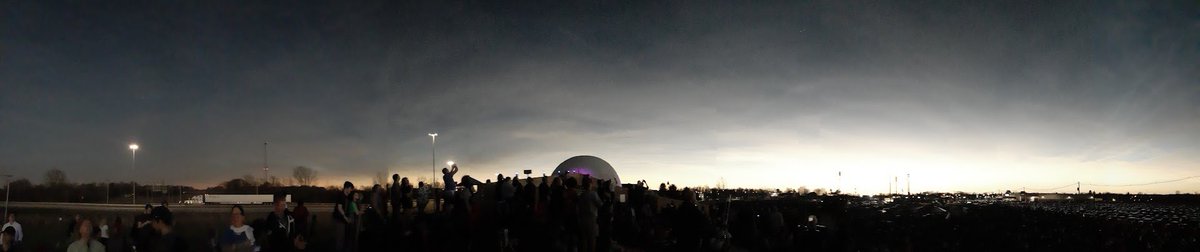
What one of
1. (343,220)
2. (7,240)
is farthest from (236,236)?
(7,240)

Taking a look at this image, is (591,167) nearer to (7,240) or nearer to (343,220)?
(343,220)

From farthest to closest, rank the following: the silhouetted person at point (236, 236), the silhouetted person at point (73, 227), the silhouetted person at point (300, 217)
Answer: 1. the silhouetted person at point (73, 227)
2. the silhouetted person at point (300, 217)
3. the silhouetted person at point (236, 236)

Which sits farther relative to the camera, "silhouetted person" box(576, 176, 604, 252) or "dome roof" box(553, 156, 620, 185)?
"dome roof" box(553, 156, 620, 185)

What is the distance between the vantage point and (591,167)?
173ft

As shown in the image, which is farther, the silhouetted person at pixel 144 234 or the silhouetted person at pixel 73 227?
the silhouetted person at pixel 73 227

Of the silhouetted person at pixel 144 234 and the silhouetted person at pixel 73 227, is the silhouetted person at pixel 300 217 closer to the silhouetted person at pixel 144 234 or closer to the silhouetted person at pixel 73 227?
the silhouetted person at pixel 144 234

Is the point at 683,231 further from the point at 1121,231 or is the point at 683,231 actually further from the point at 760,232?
the point at 1121,231

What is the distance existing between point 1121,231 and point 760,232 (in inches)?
1879

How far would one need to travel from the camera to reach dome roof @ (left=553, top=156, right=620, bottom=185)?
171ft

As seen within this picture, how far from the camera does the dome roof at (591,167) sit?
171 feet

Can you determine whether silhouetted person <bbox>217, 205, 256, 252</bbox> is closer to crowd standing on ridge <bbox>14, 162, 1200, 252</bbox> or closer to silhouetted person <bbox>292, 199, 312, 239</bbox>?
crowd standing on ridge <bbox>14, 162, 1200, 252</bbox>

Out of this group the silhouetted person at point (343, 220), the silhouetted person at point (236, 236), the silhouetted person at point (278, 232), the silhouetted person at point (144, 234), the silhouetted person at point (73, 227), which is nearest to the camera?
the silhouetted person at point (236, 236)

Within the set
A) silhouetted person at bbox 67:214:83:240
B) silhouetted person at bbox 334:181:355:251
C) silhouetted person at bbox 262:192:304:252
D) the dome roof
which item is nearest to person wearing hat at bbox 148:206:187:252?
silhouetted person at bbox 262:192:304:252

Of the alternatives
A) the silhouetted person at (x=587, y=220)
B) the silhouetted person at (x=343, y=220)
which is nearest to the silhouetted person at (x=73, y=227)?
the silhouetted person at (x=343, y=220)
